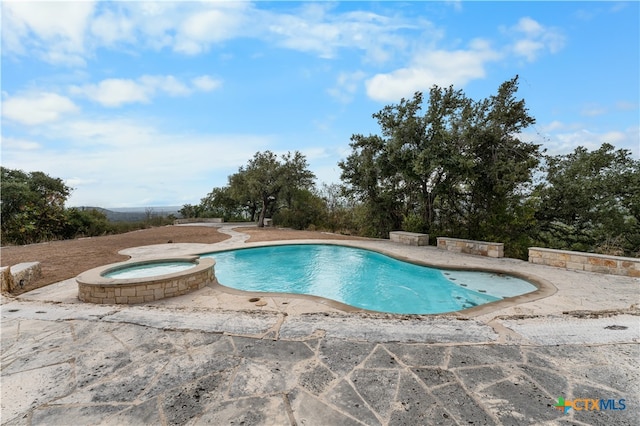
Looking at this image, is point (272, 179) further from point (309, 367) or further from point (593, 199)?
point (309, 367)

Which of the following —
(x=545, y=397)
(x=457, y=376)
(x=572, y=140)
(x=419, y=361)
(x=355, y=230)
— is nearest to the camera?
(x=545, y=397)

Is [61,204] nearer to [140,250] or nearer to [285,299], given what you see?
[140,250]

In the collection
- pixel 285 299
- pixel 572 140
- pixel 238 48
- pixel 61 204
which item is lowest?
pixel 285 299

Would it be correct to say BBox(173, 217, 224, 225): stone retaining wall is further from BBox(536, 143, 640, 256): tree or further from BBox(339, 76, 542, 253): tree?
BBox(536, 143, 640, 256): tree

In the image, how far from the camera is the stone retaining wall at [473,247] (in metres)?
8.01

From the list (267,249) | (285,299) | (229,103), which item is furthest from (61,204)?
(285,299)

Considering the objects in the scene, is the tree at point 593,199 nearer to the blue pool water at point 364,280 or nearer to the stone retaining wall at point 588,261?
the stone retaining wall at point 588,261

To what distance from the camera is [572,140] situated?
10.1 metres

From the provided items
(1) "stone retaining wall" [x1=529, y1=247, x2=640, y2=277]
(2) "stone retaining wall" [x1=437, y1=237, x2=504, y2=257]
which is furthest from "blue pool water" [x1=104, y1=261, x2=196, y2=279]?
(1) "stone retaining wall" [x1=529, y1=247, x2=640, y2=277]

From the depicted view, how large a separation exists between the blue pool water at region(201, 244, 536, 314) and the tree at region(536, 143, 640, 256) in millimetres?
5552

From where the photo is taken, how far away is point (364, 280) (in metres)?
7.24

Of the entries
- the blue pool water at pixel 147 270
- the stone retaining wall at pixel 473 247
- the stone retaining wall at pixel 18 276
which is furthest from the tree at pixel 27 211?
the stone retaining wall at pixel 473 247

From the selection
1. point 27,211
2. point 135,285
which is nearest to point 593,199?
point 135,285

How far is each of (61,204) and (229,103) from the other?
920 centimetres
